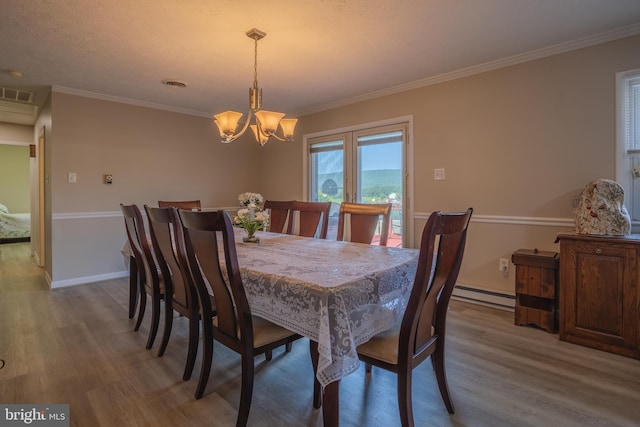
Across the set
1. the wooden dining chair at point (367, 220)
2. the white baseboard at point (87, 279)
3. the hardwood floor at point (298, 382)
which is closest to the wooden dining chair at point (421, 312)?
the hardwood floor at point (298, 382)

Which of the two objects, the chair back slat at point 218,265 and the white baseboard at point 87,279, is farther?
the white baseboard at point 87,279

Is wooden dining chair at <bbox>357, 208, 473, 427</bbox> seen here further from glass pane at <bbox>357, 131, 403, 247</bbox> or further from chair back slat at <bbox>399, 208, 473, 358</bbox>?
glass pane at <bbox>357, 131, 403, 247</bbox>

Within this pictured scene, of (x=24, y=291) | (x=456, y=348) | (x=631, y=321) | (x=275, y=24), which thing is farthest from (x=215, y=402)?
(x=24, y=291)

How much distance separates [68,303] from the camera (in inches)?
128

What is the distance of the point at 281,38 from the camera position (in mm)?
2566

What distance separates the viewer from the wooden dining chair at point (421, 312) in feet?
4.04

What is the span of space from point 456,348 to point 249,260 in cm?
158

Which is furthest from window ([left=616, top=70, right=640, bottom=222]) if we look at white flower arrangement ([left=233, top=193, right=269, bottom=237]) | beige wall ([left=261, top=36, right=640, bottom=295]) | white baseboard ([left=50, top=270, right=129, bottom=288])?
white baseboard ([left=50, top=270, right=129, bottom=288])

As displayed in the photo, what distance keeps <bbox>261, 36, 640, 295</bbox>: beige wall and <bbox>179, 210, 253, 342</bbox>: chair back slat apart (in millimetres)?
2597

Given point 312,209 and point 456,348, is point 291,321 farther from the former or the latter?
point 312,209

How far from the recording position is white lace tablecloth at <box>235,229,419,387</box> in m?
1.19

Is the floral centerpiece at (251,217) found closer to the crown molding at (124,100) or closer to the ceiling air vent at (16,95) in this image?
the crown molding at (124,100)

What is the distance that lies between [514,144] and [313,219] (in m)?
1.95

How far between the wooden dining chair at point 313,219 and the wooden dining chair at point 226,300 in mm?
1369
